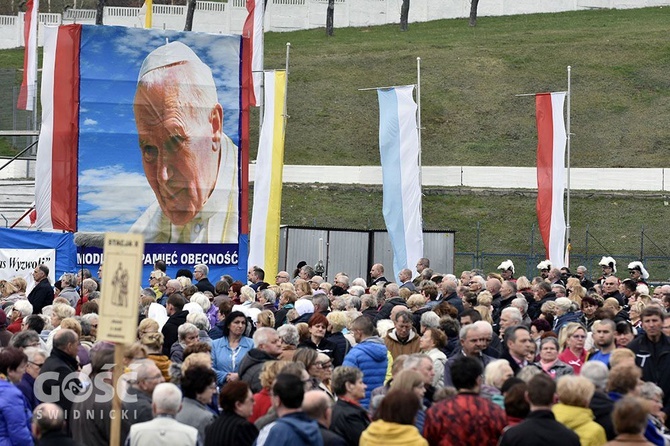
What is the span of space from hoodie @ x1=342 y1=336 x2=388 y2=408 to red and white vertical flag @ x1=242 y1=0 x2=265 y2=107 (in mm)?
14142

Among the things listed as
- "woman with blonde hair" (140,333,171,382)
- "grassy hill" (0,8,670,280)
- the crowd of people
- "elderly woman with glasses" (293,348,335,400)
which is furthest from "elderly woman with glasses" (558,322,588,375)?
"grassy hill" (0,8,670,280)

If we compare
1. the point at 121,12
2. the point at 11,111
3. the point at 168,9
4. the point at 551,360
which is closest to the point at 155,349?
the point at 551,360

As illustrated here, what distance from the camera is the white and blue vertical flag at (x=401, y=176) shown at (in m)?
24.9

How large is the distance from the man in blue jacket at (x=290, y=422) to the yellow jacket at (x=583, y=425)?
1609 millimetres

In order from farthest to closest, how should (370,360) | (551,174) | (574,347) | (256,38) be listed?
(551,174), (256,38), (574,347), (370,360)

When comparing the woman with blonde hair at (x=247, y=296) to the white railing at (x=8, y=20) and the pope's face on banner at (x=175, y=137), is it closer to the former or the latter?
the pope's face on banner at (x=175, y=137)

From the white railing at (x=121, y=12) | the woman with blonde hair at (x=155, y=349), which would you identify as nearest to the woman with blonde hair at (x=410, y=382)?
the woman with blonde hair at (x=155, y=349)

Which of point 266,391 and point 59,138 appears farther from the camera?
point 59,138

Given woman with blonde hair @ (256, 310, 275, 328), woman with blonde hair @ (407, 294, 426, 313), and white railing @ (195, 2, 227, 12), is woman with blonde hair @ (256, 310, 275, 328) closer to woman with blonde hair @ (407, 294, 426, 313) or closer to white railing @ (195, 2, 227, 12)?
woman with blonde hair @ (407, 294, 426, 313)

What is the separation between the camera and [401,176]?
25.3 m

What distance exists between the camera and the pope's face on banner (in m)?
22.6

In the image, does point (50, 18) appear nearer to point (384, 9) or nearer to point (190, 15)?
point (190, 15)

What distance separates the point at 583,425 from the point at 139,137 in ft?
52.6

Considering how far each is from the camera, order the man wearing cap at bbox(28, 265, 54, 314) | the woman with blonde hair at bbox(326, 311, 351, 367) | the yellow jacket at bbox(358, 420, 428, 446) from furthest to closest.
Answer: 1. the man wearing cap at bbox(28, 265, 54, 314)
2. the woman with blonde hair at bbox(326, 311, 351, 367)
3. the yellow jacket at bbox(358, 420, 428, 446)
